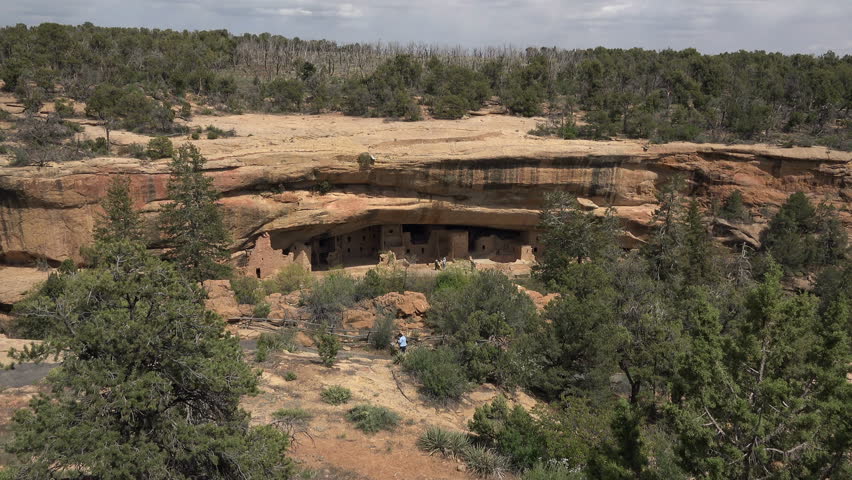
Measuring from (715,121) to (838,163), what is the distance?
8721mm

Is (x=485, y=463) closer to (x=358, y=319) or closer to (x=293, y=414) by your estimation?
(x=293, y=414)

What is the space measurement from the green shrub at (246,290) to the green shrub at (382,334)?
14.7ft

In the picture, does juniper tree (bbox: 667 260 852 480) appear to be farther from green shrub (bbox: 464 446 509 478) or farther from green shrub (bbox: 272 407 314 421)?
green shrub (bbox: 272 407 314 421)

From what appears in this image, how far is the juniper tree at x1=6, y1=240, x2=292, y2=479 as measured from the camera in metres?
6.32

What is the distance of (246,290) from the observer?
19.4 meters

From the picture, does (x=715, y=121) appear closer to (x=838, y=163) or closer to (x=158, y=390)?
(x=838, y=163)

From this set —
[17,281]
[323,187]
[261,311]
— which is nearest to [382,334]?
[261,311]

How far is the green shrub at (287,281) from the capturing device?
21.1m

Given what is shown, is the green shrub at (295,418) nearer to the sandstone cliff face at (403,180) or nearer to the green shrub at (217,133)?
the sandstone cliff face at (403,180)

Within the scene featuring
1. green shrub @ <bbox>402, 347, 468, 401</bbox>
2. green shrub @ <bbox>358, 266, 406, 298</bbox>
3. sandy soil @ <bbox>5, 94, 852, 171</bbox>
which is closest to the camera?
green shrub @ <bbox>402, 347, 468, 401</bbox>

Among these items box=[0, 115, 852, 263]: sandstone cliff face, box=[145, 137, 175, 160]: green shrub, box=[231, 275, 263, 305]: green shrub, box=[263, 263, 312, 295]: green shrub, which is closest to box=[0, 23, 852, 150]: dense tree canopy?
box=[0, 115, 852, 263]: sandstone cliff face

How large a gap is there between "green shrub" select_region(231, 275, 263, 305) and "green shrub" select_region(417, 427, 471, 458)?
9.61 meters

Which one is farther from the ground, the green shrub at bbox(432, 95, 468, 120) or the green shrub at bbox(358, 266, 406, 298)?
the green shrub at bbox(432, 95, 468, 120)

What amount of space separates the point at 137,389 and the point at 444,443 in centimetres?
572
